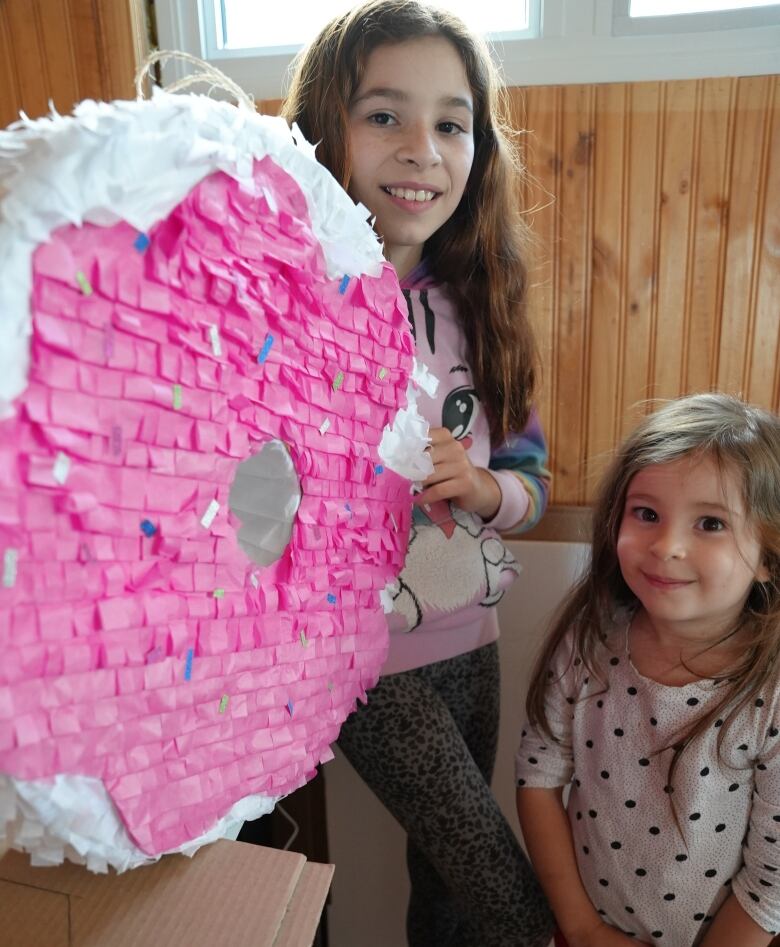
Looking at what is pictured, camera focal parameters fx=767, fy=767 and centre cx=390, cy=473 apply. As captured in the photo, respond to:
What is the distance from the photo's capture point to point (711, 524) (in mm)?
694

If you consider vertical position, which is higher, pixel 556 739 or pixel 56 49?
pixel 56 49

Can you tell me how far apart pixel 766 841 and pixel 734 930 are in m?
0.09

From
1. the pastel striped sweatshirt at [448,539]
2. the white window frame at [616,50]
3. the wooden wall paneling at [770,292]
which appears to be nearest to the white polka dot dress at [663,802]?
the pastel striped sweatshirt at [448,539]

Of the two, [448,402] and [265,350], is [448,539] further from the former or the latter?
[265,350]

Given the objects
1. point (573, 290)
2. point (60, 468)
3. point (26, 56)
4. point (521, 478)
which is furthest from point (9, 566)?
point (26, 56)

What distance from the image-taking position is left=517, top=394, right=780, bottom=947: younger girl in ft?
2.25

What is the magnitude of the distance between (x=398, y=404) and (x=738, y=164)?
781 mm

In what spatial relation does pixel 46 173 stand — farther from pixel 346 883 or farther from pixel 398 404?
pixel 346 883

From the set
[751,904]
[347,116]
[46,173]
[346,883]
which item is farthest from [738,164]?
[346,883]

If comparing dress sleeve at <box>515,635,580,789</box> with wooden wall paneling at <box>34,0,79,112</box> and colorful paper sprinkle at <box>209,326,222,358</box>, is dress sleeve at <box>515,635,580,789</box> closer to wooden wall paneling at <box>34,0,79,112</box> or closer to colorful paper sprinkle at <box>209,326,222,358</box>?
colorful paper sprinkle at <box>209,326,222,358</box>

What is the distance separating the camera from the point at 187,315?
0.40 m

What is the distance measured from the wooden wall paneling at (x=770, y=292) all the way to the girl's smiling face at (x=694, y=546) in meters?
0.52

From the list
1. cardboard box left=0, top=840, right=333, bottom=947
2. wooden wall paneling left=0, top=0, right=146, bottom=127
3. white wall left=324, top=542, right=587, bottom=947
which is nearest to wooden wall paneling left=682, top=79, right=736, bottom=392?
white wall left=324, top=542, right=587, bottom=947

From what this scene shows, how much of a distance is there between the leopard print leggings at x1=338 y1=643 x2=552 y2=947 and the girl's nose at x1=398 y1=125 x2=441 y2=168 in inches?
18.5
